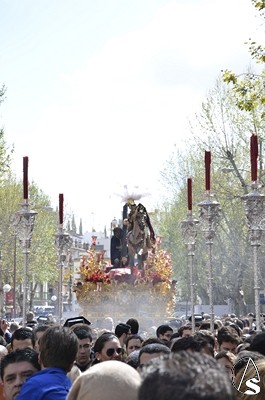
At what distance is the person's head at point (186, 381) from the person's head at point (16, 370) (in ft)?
11.7

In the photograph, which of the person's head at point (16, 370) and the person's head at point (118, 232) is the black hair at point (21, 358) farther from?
the person's head at point (118, 232)

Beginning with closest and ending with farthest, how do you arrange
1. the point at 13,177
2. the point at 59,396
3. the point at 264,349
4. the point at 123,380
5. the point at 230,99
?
the point at 123,380
the point at 59,396
the point at 264,349
the point at 230,99
the point at 13,177

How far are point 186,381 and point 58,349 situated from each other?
2.97m

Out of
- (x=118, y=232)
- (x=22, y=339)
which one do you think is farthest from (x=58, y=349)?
(x=118, y=232)

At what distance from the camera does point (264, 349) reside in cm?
624

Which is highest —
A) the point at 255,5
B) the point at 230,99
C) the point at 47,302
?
the point at 230,99

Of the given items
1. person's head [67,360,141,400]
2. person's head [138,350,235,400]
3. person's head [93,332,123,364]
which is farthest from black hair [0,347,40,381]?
person's head [138,350,235,400]

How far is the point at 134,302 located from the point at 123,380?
2200cm

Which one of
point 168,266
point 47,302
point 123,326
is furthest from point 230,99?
point 47,302

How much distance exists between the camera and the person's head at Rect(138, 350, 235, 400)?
88.1 inches

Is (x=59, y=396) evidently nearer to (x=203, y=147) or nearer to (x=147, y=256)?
(x=147, y=256)

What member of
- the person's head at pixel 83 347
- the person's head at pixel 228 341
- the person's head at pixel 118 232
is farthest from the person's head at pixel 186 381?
the person's head at pixel 118 232

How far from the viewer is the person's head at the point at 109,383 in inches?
129

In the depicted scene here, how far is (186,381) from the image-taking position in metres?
2.25
